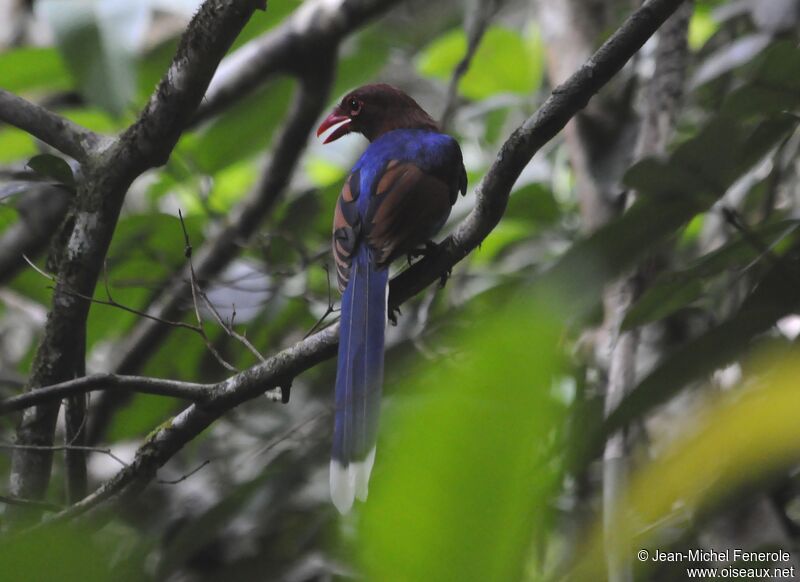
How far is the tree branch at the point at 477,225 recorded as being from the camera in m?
1.85

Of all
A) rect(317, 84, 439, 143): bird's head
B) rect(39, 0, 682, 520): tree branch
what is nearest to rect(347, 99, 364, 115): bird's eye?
rect(317, 84, 439, 143): bird's head

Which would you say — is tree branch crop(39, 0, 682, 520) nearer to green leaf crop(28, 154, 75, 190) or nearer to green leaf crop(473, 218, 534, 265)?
green leaf crop(28, 154, 75, 190)

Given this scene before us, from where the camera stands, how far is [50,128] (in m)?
2.44

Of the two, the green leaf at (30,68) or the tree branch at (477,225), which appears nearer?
the tree branch at (477,225)

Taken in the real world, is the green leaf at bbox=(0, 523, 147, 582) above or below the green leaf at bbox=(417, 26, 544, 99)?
below

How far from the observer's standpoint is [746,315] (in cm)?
190

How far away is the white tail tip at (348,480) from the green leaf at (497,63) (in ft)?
10.7

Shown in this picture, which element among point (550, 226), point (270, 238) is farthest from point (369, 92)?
point (550, 226)

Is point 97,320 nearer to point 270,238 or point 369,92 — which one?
point 270,238

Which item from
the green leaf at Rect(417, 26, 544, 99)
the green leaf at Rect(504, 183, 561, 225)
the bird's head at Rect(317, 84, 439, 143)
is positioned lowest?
the green leaf at Rect(504, 183, 561, 225)

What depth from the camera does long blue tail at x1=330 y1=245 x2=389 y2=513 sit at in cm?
180

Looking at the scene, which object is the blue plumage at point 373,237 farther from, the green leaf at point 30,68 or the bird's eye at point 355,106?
the green leaf at point 30,68

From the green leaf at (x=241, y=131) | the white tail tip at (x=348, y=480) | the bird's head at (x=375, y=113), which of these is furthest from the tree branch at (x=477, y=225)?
the green leaf at (x=241, y=131)

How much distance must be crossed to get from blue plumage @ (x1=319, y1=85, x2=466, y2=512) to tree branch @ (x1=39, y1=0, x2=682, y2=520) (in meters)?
0.12
